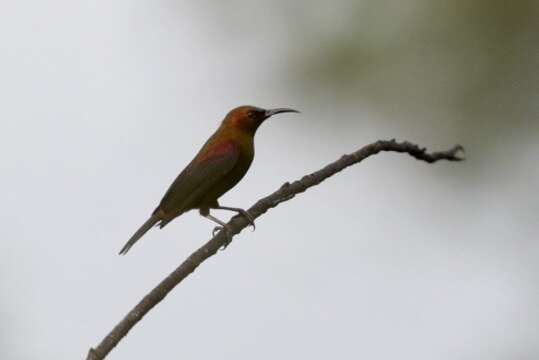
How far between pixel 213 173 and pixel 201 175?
0.07m

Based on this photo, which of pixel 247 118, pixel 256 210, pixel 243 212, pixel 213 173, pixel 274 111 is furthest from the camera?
pixel 247 118

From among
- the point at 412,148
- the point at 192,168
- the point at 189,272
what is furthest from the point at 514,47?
the point at 189,272

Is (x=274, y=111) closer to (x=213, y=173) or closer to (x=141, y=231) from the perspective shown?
(x=213, y=173)

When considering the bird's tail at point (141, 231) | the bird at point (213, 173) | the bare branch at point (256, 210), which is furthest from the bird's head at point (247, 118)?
the bare branch at point (256, 210)

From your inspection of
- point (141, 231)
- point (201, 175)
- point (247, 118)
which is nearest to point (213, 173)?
point (201, 175)

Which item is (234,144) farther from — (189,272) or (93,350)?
(93,350)

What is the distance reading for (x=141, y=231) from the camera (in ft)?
15.8

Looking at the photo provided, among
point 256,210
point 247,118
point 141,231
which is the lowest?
point 141,231

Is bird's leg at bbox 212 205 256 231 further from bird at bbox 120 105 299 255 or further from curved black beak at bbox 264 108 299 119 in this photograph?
curved black beak at bbox 264 108 299 119

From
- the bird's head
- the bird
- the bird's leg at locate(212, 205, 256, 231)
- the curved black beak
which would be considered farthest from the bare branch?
the bird's head

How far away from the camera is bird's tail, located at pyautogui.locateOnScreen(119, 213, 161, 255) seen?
463cm

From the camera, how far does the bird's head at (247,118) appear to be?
226 inches

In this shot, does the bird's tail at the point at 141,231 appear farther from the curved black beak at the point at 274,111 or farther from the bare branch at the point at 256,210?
the curved black beak at the point at 274,111

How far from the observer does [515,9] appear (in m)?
Answer: 4.18
